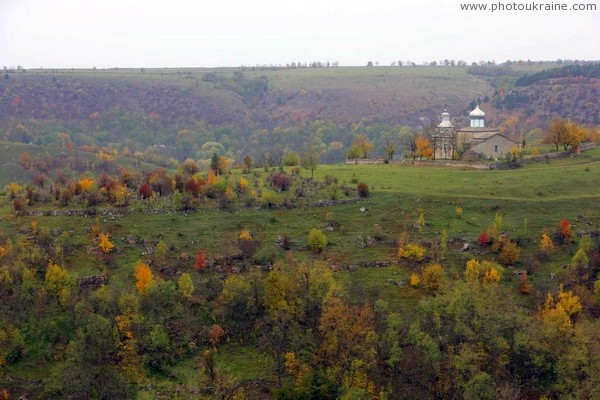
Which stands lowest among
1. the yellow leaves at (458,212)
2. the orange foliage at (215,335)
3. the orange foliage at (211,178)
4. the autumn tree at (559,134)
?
the orange foliage at (215,335)

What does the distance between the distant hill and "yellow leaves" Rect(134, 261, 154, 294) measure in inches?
2708

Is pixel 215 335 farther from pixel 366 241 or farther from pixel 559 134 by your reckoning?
pixel 559 134

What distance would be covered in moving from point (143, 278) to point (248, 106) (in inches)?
5470

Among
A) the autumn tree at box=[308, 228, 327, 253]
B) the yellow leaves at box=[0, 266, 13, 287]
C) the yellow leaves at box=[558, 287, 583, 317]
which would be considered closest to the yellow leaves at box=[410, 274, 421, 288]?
the autumn tree at box=[308, 228, 327, 253]

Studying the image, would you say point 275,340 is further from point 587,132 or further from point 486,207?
point 587,132

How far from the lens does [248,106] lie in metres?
180

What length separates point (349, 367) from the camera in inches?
1459

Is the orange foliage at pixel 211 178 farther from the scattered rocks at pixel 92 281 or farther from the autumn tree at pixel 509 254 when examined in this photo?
the autumn tree at pixel 509 254

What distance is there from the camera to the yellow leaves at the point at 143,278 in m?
42.9

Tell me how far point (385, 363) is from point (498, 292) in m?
8.90

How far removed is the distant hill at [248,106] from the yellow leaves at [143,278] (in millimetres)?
68773

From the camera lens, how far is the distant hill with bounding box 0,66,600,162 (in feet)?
440

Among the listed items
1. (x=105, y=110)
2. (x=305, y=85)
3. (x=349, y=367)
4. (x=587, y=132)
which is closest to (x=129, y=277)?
(x=349, y=367)

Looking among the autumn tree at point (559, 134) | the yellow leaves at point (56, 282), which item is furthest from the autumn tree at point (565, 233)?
the yellow leaves at point (56, 282)
